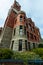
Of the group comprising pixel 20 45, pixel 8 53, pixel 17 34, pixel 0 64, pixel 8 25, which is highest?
pixel 8 25

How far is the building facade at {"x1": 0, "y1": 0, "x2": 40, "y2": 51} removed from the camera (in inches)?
1724

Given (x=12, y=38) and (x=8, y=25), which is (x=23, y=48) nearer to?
(x=12, y=38)

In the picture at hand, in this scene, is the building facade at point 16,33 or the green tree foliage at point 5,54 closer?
the green tree foliage at point 5,54

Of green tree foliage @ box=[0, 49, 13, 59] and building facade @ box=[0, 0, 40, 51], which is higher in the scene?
building facade @ box=[0, 0, 40, 51]

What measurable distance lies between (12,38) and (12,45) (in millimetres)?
2088

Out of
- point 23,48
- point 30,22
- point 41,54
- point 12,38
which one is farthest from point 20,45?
point 30,22

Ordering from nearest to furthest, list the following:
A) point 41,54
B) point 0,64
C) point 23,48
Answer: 1. point 0,64
2. point 41,54
3. point 23,48

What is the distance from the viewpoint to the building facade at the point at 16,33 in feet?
144

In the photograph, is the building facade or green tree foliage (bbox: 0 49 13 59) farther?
the building facade

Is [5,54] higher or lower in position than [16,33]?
lower

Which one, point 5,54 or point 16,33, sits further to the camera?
point 16,33

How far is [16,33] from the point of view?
149 ft

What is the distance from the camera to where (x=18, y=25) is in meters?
45.9

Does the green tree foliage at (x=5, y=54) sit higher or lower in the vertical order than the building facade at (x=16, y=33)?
lower
